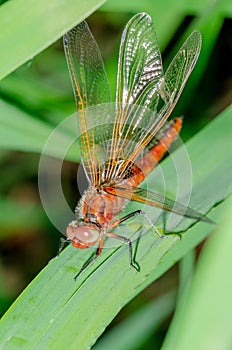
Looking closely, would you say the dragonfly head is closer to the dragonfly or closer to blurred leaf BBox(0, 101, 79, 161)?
the dragonfly

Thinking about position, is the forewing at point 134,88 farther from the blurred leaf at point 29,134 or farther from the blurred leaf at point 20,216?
the blurred leaf at point 20,216

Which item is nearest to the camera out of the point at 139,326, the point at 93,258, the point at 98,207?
the point at 93,258

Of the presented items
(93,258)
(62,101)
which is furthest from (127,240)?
(62,101)

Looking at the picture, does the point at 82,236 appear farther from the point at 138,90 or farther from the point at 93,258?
the point at 138,90

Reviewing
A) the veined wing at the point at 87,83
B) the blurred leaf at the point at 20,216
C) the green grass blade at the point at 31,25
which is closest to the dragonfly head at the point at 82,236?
the veined wing at the point at 87,83

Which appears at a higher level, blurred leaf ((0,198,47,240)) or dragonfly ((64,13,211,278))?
dragonfly ((64,13,211,278))

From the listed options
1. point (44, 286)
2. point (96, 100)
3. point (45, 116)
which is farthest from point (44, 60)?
point (44, 286)

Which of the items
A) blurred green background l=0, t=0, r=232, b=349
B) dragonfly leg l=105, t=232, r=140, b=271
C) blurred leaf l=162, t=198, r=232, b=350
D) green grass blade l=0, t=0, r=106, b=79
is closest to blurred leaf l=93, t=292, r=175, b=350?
blurred green background l=0, t=0, r=232, b=349

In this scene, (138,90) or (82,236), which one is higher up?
(138,90)
